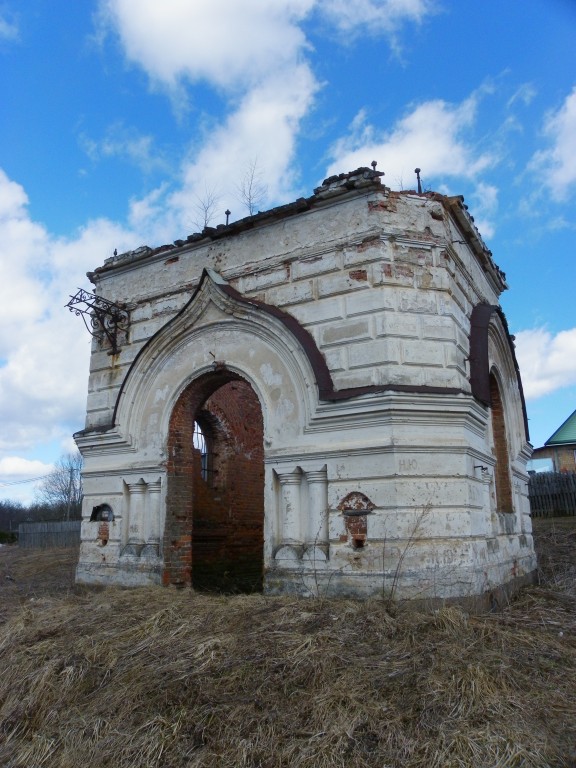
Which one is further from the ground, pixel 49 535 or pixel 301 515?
pixel 49 535

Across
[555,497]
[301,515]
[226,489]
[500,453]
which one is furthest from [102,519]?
[555,497]

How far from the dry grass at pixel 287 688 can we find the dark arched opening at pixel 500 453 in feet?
10.1

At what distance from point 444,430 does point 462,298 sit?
7.19ft

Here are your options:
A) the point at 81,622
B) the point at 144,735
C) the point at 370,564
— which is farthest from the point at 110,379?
the point at 144,735

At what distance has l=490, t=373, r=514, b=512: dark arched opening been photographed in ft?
31.4

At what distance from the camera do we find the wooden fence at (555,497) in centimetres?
2002

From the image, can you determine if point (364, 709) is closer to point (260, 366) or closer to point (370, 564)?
point (370, 564)

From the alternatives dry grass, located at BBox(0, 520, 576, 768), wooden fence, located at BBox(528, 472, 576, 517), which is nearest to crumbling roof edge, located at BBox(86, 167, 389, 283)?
dry grass, located at BBox(0, 520, 576, 768)

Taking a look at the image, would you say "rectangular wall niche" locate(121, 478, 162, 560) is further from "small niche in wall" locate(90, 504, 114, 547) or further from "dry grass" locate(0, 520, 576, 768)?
"dry grass" locate(0, 520, 576, 768)

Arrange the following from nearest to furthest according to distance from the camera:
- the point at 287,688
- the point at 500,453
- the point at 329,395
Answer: the point at 287,688 < the point at 329,395 < the point at 500,453

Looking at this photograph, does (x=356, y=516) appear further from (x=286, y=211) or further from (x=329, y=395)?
(x=286, y=211)

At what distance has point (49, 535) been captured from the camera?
3166cm

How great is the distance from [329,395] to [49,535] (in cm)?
2832

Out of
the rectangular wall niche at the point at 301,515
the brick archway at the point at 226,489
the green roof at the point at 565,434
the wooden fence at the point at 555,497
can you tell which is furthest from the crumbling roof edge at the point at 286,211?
the green roof at the point at 565,434
